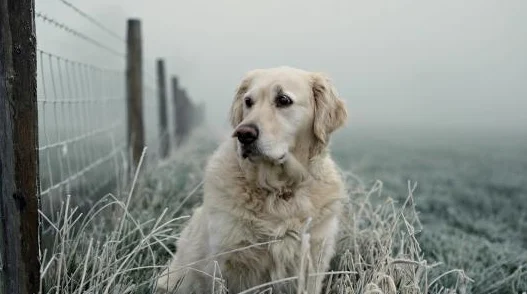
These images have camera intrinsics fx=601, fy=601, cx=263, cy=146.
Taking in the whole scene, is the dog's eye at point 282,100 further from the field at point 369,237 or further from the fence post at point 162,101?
the fence post at point 162,101

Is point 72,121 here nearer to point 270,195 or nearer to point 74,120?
point 74,120

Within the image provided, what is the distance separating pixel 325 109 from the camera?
3301 millimetres

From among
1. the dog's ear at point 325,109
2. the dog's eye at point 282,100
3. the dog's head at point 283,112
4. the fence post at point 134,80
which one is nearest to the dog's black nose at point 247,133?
the dog's head at point 283,112

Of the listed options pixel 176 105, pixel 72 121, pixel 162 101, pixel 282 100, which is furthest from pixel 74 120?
pixel 176 105

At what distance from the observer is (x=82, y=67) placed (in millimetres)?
4594

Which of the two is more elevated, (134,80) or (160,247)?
(134,80)

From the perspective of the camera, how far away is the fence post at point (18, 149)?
224 centimetres

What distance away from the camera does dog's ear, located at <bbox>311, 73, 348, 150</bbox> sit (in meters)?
3.28

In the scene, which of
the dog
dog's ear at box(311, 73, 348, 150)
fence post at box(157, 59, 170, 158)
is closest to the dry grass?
the dog

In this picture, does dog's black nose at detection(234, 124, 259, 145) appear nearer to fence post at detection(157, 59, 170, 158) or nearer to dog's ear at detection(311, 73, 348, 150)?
dog's ear at detection(311, 73, 348, 150)

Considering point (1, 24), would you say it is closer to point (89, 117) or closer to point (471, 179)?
point (89, 117)

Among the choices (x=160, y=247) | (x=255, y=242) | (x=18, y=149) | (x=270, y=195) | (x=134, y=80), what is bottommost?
(x=160, y=247)

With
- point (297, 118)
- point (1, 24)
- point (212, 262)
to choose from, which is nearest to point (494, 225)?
point (297, 118)

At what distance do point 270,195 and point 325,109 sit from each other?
23.7 inches
